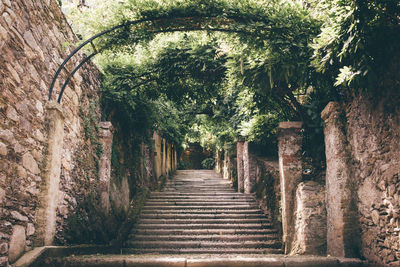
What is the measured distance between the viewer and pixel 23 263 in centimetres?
288

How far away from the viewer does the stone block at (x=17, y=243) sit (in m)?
2.84

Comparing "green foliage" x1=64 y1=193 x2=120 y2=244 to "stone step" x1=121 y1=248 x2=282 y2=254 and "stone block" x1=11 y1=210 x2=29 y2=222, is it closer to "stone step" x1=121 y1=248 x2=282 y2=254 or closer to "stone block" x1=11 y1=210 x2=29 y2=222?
"stone step" x1=121 y1=248 x2=282 y2=254

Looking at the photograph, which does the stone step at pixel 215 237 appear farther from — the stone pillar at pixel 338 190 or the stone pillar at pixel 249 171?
the stone pillar at pixel 249 171

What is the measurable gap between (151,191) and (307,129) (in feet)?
21.4

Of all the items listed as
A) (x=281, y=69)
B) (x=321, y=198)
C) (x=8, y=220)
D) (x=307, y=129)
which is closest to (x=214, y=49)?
(x=281, y=69)

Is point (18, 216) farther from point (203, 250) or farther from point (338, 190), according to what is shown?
point (203, 250)

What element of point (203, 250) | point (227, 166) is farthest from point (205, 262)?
point (227, 166)

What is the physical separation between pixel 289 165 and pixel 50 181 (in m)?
4.26

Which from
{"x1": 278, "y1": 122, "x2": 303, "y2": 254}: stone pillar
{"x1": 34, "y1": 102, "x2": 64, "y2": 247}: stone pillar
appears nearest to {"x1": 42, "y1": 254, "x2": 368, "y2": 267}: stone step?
{"x1": 34, "y1": 102, "x2": 64, "y2": 247}: stone pillar

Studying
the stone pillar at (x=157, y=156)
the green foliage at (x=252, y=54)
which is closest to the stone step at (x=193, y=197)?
the stone pillar at (x=157, y=156)

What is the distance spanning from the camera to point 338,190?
4.21 metres

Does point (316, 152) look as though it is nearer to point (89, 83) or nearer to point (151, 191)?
point (89, 83)

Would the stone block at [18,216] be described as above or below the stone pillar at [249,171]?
below

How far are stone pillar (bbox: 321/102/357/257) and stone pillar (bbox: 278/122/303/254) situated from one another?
1.24 m
